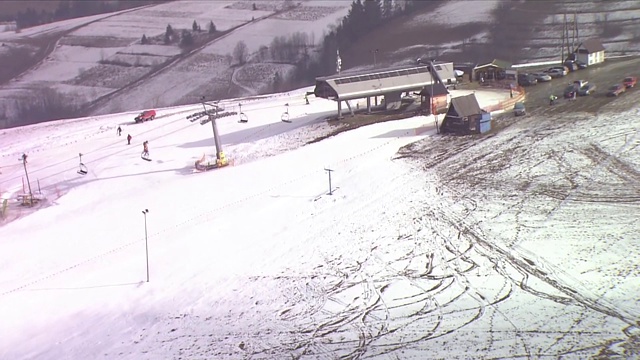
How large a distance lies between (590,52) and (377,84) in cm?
2260

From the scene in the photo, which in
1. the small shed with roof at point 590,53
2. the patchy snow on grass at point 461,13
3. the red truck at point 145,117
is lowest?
the red truck at point 145,117

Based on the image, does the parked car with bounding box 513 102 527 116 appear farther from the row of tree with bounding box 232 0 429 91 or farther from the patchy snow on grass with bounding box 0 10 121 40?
the patchy snow on grass with bounding box 0 10 121 40

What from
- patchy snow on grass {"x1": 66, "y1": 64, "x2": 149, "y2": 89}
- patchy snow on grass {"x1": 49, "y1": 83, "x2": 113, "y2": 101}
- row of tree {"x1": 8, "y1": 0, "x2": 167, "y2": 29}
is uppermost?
row of tree {"x1": 8, "y1": 0, "x2": 167, "y2": 29}

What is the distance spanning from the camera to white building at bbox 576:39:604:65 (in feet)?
177

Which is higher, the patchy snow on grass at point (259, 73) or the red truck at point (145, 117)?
the patchy snow on grass at point (259, 73)

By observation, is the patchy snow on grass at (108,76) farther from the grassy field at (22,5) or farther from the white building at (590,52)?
the white building at (590,52)

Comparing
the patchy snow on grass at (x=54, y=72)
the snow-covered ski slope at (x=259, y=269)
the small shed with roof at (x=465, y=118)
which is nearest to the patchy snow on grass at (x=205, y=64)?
the patchy snow on grass at (x=54, y=72)

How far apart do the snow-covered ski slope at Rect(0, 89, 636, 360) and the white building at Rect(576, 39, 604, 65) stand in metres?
22.4

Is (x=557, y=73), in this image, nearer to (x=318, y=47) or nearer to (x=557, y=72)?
(x=557, y=72)

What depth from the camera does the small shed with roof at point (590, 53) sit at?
177ft

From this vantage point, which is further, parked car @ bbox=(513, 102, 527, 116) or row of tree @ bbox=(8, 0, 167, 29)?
row of tree @ bbox=(8, 0, 167, 29)

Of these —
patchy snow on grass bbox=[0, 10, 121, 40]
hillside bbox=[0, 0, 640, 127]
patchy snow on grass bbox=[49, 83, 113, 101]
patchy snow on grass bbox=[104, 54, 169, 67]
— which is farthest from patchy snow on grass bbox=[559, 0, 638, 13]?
patchy snow on grass bbox=[0, 10, 121, 40]

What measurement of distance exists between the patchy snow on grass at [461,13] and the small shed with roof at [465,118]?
51359 millimetres

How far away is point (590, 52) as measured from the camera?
5406 centimetres
